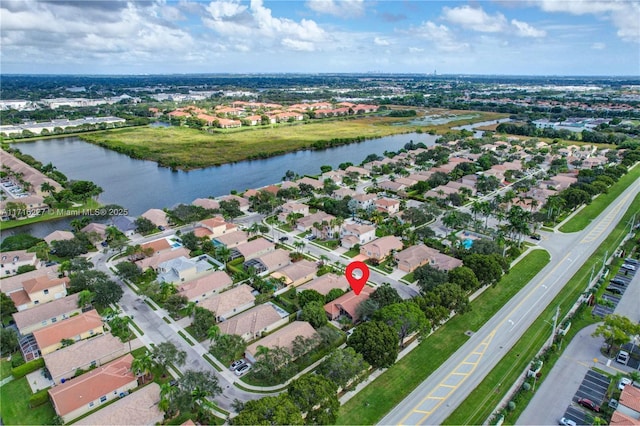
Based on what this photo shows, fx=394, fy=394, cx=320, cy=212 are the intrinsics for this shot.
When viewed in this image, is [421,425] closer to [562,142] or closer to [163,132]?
[562,142]

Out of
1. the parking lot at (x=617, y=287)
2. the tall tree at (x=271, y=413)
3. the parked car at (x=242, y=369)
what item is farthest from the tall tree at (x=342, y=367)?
the parking lot at (x=617, y=287)

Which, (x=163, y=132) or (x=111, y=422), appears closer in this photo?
(x=111, y=422)

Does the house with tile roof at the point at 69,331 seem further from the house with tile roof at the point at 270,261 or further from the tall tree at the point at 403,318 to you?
the tall tree at the point at 403,318

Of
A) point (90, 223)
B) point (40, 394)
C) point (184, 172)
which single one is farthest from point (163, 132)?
point (40, 394)

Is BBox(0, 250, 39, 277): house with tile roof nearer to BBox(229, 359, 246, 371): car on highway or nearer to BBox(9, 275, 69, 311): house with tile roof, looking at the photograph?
BBox(9, 275, 69, 311): house with tile roof

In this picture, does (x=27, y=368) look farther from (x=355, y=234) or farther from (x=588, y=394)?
(x=588, y=394)

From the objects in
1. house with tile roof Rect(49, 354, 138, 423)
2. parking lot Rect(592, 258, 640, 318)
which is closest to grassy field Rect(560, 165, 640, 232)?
parking lot Rect(592, 258, 640, 318)
